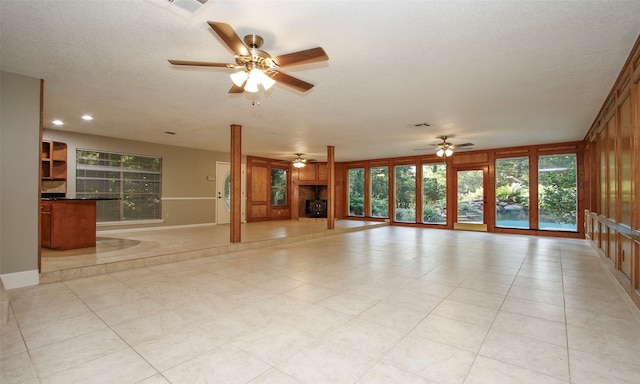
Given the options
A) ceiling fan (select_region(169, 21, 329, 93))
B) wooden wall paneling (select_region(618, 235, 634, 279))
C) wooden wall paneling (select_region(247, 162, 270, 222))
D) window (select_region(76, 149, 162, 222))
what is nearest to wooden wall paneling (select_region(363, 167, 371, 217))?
wooden wall paneling (select_region(247, 162, 270, 222))

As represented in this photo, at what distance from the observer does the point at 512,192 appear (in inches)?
Answer: 352

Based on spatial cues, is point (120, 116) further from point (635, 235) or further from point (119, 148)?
point (635, 235)

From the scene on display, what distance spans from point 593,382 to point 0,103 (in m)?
6.23

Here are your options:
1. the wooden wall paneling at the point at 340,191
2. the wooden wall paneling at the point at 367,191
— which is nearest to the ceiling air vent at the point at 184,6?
the wooden wall paneling at the point at 367,191

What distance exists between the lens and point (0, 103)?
11.5ft

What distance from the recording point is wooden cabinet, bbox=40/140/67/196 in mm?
6496

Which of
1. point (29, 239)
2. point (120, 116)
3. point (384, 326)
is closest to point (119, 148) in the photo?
point (120, 116)

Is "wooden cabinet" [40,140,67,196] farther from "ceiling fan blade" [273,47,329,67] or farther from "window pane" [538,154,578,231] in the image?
"window pane" [538,154,578,231]

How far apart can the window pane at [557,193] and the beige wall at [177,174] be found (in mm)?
9892

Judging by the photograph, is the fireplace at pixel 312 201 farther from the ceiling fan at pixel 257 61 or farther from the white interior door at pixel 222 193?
the ceiling fan at pixel 257 61

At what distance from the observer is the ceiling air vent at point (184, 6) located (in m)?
2.20

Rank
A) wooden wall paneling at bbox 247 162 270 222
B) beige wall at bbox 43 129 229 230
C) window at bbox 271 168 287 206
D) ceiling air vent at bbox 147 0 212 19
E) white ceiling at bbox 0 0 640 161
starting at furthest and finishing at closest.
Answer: window at bbox 271 168 287 206
wooden wall paneling at bbox 247 162 270 222
beige wall at bbox 43 129 229 230
white ceiling at bbox 0 0 640 161
ceiling air vent at bbox 147 0 212 19

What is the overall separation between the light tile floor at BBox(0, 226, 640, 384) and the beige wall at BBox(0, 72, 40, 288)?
44 centimetres

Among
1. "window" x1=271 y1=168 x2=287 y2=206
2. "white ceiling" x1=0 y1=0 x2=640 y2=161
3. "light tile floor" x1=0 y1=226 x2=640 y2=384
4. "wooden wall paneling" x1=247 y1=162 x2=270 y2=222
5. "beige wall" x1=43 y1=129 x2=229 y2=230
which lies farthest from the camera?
"window" x1=271 y1=168 x2=287 y2=206
